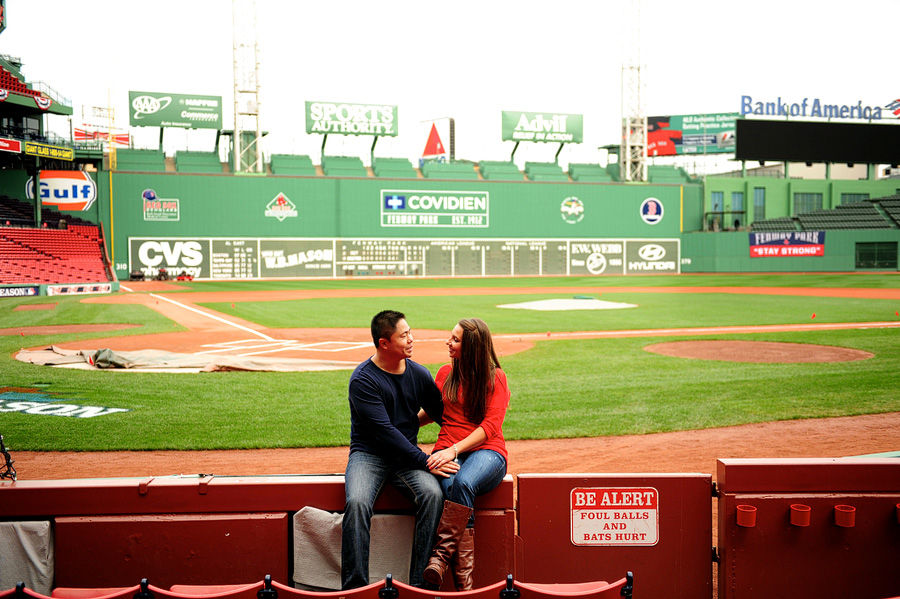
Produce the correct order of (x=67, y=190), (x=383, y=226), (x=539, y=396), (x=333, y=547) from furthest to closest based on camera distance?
1. (x=383, y=226)
2. (x=67, y=190)
3. (x=539, y=396)
4. (x=333, y=547)

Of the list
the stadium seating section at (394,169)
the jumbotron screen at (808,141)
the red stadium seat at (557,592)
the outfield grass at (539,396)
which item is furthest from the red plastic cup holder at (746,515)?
the jumbotron screen at (808,141)

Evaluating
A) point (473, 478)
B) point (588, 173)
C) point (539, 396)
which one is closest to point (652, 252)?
point (588, 173)

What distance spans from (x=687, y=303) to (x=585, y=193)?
1346 inches

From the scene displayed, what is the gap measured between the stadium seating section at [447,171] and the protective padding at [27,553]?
59708 millimetres

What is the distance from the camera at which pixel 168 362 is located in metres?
14.2

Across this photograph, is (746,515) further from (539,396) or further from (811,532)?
(539,396)

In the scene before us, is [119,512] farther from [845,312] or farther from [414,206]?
[414,206]

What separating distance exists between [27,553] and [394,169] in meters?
60.9

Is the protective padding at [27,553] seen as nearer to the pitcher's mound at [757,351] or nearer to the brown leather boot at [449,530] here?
the brown leather boot at [449,530]

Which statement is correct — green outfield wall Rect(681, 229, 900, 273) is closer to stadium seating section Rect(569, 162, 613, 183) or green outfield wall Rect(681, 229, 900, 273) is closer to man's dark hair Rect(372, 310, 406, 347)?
stadium seating section Rect(569, 162, 613, 183)

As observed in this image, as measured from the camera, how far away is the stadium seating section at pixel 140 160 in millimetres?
56094

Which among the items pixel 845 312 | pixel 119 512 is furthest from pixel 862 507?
pixel 845 312

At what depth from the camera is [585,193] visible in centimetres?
6366

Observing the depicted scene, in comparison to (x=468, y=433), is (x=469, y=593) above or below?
below
